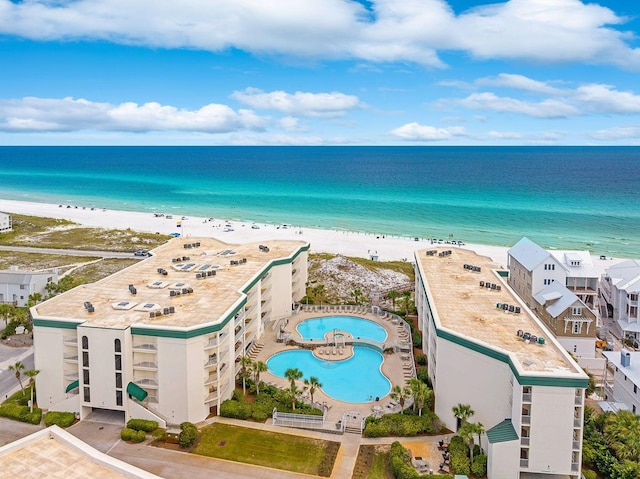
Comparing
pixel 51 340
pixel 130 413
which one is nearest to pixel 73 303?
pixel 51 340

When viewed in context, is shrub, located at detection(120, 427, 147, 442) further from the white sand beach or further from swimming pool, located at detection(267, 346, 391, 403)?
the white sand beach

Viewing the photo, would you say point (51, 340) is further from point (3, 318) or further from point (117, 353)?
point (3, 318)

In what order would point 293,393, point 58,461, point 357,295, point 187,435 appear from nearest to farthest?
point 58,461, point 187,435, point 293,393, point 357,295

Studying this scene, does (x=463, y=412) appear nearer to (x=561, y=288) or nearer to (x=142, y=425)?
(x=142, y=425)

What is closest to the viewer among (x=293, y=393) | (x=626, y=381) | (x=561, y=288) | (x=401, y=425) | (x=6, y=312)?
(x=401, y=425)

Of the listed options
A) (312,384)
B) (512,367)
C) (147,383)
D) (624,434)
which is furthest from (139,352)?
(624,434)

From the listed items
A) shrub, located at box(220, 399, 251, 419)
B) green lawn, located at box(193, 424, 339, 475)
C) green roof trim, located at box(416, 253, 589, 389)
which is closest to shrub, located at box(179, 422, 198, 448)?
green lawn, located at box(193, 424, 339, 475)
